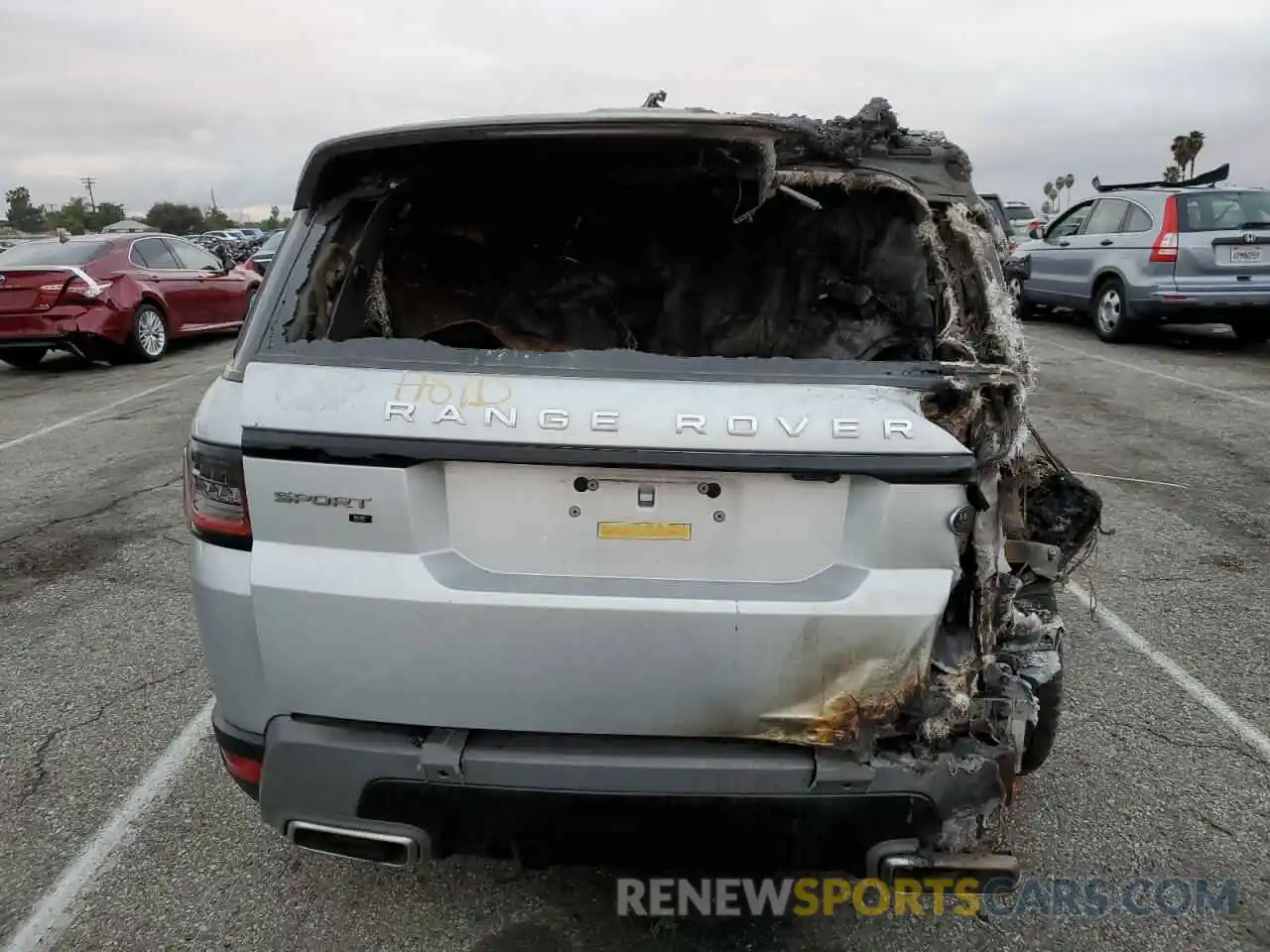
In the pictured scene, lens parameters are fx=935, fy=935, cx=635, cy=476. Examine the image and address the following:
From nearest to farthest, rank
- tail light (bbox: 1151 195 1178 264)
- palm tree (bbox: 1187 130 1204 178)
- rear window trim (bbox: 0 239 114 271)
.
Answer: tail light (bbox: 1151 195 1178 264) → rear window trim (bbox: 0 239 114 271) → palm tree (bbox: 1187 130 1204 178)

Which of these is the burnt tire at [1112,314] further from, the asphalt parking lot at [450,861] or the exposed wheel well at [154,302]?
the exposed wheel well at [154,302]

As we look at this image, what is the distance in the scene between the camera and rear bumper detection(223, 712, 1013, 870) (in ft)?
6.14

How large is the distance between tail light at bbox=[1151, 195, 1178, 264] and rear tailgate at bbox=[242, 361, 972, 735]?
10656 millimetres

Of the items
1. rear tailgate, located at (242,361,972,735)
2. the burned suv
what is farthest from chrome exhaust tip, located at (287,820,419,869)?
rear tailgate, located at (242,361,972,735)

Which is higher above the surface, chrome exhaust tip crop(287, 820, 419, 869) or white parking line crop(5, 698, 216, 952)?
chrome exhaust tip crop(287, 820, 419, 869)

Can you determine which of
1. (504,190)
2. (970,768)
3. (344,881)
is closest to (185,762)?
(344,881)

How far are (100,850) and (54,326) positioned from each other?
10116 mm

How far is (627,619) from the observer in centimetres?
185

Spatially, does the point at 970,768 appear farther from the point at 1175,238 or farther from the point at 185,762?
the point at 1175,238

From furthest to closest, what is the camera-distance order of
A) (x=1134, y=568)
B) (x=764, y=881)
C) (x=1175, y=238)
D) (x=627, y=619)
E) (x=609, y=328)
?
(x=1175, y=238) < (x=1134, y=568) < (x=609, y=328) < (x=764, y=881) < (x=627, y=619)

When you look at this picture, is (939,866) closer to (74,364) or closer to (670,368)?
(670,368)

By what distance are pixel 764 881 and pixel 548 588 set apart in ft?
3.47

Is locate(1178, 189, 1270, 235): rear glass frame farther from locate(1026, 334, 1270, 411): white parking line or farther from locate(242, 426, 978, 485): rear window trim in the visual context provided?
locate(242, 426, 978, 485): rear window trim

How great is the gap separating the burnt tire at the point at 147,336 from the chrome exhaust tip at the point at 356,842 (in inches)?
444
